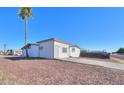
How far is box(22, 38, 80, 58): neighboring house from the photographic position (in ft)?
56.9

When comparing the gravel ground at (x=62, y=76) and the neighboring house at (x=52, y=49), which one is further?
the neighboring house at (x=52, y=49)

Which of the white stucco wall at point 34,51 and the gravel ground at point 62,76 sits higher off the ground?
the white stucco wall at point 34,51

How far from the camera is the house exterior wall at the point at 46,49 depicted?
56.8 feet

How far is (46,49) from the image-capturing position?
18.0m

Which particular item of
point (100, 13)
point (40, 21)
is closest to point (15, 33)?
point (40, 21)

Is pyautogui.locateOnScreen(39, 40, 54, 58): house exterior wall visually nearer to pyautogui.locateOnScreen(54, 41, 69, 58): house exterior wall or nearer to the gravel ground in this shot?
pyautogui.locateOnScreen(54, 41, 69, 58): house exterior wall

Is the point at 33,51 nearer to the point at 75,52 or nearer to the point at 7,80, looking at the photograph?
the point at 75,52

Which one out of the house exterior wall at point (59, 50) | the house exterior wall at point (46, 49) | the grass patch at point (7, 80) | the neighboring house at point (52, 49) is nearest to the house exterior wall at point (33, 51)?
the neighboring house at point (52, 49)

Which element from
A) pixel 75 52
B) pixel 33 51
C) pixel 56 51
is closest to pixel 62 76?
pixel 56 51

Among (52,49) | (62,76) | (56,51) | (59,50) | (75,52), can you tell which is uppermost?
(52,49)

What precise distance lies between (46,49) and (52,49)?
1080mm

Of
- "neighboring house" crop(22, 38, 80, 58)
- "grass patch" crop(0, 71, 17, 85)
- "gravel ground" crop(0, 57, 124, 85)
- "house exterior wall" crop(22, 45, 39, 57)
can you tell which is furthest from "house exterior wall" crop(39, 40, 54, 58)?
"grass patch" crop(0, 71, 17, 85)

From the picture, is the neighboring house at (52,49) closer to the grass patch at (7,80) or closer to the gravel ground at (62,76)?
the gravel ground at (62,76)
